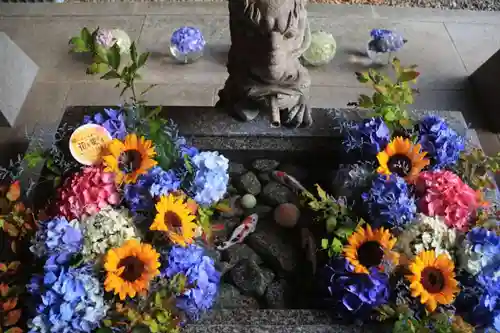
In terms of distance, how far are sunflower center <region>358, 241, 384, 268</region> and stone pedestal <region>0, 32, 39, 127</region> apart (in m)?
1.74

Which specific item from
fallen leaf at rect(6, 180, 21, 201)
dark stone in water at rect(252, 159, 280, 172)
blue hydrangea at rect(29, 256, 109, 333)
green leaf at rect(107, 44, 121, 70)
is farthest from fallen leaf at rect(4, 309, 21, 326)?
dark stone in water at rect(252, 159, 280, 172)

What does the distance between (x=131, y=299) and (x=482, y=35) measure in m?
2.41

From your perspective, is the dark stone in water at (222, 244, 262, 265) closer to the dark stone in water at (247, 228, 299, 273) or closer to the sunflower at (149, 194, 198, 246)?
the dark stone in water at (247, 228, 299, 273)

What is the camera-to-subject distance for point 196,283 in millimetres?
1405

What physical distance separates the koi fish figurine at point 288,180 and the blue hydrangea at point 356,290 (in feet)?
1.17

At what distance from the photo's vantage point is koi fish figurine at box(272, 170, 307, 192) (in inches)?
68.1

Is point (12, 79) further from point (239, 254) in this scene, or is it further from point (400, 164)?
point (400, 164)

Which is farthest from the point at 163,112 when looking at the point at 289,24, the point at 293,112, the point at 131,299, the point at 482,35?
the point at 482,35

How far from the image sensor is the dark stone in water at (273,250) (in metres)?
1.63

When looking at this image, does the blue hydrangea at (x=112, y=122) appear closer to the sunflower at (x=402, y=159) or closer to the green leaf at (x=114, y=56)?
the green leaf at (x=114, y=56)

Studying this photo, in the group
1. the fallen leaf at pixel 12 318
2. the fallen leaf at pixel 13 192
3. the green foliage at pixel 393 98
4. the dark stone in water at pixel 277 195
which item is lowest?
the dark stone in water at pixel 277 195

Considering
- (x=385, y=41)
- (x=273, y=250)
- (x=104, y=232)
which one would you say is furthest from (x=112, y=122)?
(x=385, y=41)

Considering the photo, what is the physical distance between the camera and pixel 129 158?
162 cm

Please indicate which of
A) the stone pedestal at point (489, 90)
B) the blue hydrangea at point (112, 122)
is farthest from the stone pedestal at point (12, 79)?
the stone pedestal at point (489, 90)
